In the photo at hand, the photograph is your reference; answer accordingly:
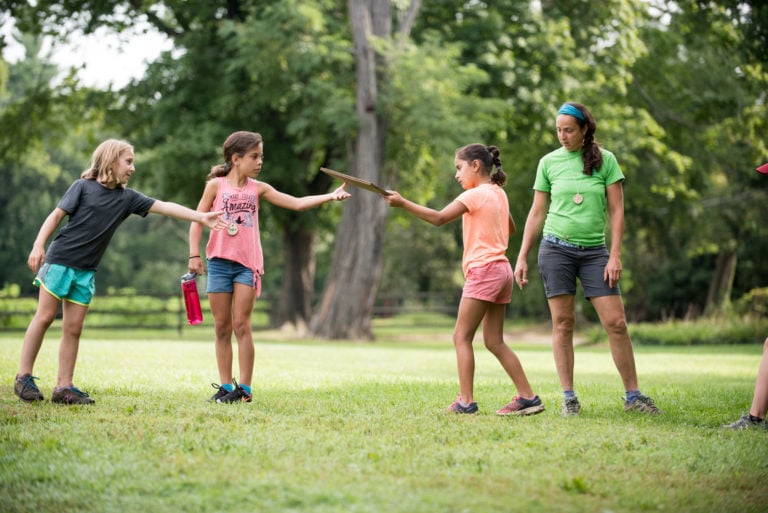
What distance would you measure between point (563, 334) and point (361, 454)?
259cm

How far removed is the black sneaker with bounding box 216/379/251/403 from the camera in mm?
7094

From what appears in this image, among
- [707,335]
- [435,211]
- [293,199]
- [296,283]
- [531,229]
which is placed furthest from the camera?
[296,283]

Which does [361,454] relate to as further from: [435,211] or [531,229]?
[531,229]

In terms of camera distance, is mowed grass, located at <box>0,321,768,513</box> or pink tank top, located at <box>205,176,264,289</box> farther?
pink tank top, located at <box>205,176,264,289</box>

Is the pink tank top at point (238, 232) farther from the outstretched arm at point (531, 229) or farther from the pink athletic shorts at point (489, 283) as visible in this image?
the outstretched arm at point (531, 229)

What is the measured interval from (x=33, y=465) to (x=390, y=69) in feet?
66.0

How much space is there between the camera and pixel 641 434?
5770mm

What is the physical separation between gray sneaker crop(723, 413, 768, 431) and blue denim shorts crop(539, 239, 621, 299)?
1.25 metres

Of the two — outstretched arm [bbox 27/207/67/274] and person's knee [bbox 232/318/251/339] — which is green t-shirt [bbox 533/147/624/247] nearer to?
person's knee [bbox 232/318/251/339]

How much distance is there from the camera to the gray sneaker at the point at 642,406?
6.95m

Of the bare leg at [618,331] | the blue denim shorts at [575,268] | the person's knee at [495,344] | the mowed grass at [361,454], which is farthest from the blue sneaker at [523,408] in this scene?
the blue denim shorts at [575,268]

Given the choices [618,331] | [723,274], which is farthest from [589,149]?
[723,274]

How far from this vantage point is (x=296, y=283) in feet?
101

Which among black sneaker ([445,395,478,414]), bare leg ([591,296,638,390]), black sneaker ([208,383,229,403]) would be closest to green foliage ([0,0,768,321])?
bare leg ([591,296,638,390])
